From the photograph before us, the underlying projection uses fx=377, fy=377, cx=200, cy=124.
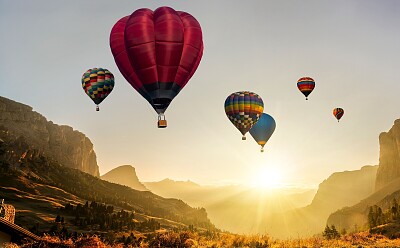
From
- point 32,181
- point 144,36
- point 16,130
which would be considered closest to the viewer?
point 144,36

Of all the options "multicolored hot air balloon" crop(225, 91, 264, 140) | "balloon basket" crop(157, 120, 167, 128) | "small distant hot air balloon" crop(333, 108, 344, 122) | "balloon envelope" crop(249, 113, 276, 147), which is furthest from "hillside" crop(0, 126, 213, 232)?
"small distant hot air balloon" crop(333, 108, 344, 122)

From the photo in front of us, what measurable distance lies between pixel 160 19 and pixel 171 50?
277 cm

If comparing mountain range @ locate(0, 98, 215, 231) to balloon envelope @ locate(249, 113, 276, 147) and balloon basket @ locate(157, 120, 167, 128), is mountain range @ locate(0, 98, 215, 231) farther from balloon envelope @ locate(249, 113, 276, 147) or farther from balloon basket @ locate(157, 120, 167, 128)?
balloon envelope @ locate(249, 113, 276, 147)

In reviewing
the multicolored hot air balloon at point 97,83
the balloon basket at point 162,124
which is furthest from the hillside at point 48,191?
the balloon basket at point 162,124

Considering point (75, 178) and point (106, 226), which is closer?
point (106, 226)

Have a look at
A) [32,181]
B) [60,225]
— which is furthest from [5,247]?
[32,181]

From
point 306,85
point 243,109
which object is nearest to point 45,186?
point 243,109

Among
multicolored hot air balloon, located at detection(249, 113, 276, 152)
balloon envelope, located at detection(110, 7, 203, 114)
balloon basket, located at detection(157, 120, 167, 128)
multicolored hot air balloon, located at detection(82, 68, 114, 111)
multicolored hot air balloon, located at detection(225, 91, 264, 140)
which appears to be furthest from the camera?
multicolored hot air balloon, located at detection(249, 113, 276, 152)

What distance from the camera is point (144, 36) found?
99.9ft

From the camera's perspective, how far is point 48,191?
279ft

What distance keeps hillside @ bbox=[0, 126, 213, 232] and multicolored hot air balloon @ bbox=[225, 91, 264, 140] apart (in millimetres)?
29426

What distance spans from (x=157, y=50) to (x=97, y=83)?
2091 centimetres

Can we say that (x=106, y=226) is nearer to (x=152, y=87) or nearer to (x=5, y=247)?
(x=152, y=87)

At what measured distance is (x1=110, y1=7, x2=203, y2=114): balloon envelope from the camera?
30594mm
